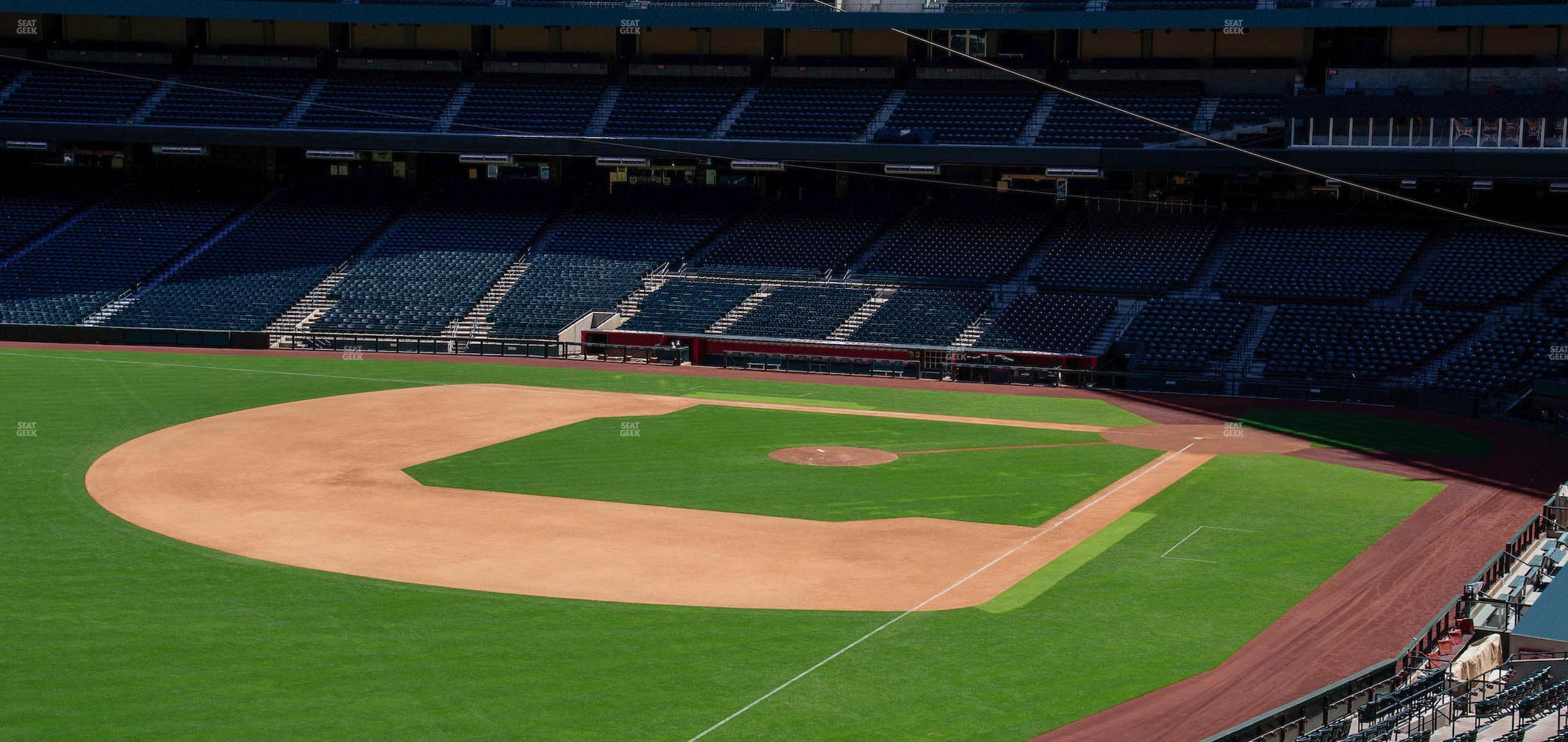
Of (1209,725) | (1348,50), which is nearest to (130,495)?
(1209,725)

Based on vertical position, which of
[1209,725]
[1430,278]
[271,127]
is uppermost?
[271,127]

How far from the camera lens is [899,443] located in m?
37.8

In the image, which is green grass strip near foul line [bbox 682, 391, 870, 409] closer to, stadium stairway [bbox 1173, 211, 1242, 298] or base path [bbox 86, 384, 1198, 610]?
base path [bbox 86, 384, 1198, 610]

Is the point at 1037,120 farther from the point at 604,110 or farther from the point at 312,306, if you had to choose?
the point at 312,306

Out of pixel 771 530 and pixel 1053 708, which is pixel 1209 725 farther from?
pixel 771 530

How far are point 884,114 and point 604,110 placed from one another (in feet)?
42.5

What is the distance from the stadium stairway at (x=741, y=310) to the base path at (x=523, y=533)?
21.1 meters

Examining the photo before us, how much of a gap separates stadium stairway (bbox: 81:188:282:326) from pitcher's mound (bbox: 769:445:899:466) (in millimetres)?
37573

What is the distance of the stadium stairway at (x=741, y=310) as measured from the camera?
57125mm

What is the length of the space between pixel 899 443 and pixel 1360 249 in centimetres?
2657

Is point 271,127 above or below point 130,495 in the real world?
above

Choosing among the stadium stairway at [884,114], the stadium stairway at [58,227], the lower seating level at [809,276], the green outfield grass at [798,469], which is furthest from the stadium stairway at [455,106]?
the green outfield grass at [798,469]

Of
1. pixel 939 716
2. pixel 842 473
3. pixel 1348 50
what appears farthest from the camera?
pixel 1348 50

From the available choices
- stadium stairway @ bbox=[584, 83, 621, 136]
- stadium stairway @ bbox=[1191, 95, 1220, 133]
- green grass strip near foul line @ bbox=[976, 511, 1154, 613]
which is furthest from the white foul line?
stadium stairway @ bbox=[584, 83, 621, 136]
